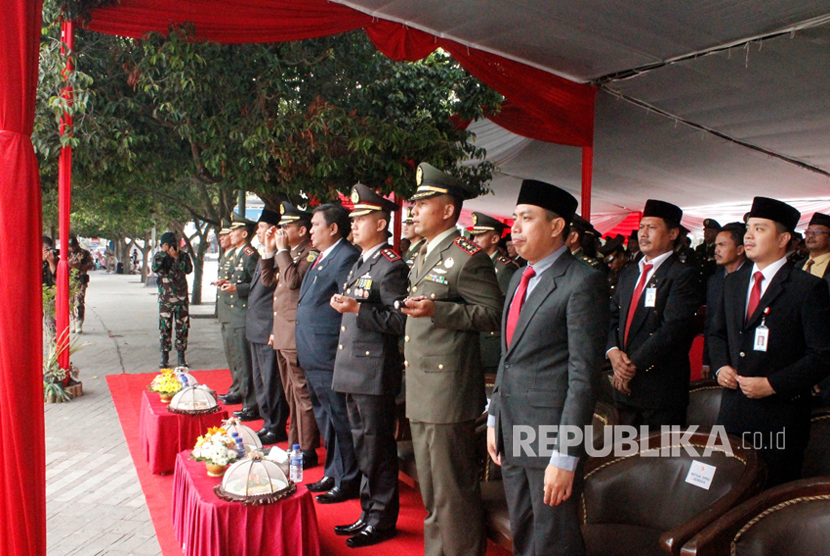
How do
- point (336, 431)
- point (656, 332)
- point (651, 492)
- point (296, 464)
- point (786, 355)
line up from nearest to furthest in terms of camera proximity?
point (651, 492) < point (786, 355) < point (296, 464) < point (656, 332) < point (336, 431)

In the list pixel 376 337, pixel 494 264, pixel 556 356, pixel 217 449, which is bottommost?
pixel 217 449

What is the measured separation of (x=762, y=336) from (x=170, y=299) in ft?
22.4

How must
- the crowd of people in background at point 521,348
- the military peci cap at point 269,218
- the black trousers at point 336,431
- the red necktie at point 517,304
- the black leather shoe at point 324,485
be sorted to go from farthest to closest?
the military peci cap at point 269,218, the black leather shoe at point 324,485, the black trousers at point 336,431, the red necktie at point 517,304, the crowd of people in background at point 521,348

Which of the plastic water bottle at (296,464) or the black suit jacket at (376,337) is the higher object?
the black suit jacket at (376,337)

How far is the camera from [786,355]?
267 cm

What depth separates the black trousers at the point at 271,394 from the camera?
202 inches

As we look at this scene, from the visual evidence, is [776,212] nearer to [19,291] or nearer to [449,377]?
[449,377]


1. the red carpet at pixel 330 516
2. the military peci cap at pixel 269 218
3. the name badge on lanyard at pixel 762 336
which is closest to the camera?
the name badge on lanyard at pixel 762 336

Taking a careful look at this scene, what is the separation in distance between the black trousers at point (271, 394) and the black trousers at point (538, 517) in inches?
124

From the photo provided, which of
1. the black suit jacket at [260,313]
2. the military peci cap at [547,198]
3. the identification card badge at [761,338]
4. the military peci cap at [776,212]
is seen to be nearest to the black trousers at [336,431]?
the black suit jacket at [260,313]

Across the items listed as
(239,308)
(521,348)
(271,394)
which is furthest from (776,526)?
(239,308)

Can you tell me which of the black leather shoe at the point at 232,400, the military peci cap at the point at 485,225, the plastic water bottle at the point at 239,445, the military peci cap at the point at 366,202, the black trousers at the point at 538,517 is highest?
the military peci cap at the point at 366,202

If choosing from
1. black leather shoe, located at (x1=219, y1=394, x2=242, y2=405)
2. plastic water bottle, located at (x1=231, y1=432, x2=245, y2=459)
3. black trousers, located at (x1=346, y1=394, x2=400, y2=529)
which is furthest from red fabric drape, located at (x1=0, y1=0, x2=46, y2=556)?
black leather shoe, located at (x1=219, y1=394, x2=242, y2=405)

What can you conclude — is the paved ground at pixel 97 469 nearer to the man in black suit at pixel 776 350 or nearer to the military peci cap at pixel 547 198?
the military peci cap at pixel 547 198
